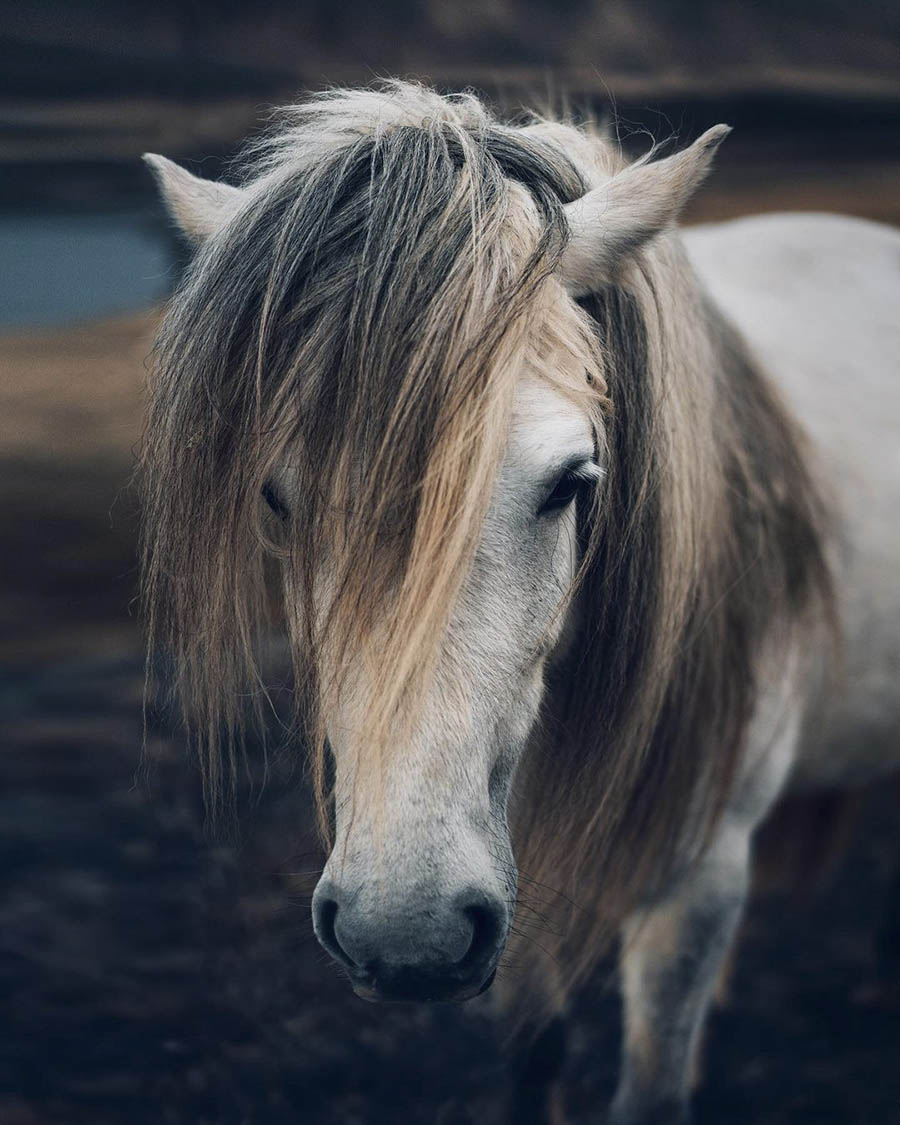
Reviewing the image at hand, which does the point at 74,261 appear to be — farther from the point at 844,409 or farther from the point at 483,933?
the point at 483,933

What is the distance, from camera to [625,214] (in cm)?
66

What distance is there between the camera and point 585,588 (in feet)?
2.53

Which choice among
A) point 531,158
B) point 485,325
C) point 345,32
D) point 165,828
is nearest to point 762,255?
point 345,32

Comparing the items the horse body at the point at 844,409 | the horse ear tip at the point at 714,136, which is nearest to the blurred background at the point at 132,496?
the horse body at the point at 844,409

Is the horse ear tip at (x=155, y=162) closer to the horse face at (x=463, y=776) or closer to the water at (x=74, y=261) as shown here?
the horse face at (x=463, y=776)

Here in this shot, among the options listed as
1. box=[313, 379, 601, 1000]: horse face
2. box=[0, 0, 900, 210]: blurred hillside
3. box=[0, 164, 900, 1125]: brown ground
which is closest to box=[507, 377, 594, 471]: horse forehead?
box=[313, 379, 601, 1000]: horse face

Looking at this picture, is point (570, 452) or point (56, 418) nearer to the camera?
point (570, 452)

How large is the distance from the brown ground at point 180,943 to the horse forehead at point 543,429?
0.69 m

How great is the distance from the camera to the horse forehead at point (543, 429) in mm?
577

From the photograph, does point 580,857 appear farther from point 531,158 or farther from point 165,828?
point 165,828

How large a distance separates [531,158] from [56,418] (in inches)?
49.3

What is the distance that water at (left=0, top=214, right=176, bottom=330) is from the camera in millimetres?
1438

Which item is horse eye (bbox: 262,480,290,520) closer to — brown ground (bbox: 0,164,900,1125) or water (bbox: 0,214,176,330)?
brown ground (bbox: 0,164,900,1125)

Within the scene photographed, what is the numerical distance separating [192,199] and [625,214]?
313 mm
